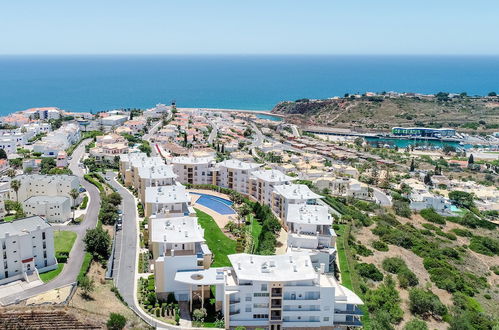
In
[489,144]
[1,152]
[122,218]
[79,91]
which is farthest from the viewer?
[79,91]

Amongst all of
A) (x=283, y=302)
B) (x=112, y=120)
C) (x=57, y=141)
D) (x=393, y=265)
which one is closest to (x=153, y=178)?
(x=283, y=302)

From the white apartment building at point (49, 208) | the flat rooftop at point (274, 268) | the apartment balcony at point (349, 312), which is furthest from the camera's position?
the white apartment building at point (49, 208)

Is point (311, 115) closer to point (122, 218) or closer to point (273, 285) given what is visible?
point (122, 218)

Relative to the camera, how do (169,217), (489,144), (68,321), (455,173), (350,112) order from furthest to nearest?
(350,112) < (489,144) < (455,173) < (169,217) < (68,321)

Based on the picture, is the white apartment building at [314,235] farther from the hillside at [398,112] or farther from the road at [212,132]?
the hillside at [398,112]

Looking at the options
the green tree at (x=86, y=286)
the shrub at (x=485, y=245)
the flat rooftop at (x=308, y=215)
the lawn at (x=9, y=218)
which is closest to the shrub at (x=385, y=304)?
the flat rooftop at (x=308, y=215)

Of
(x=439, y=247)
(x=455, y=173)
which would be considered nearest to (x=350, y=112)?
(x=455, y=173)
